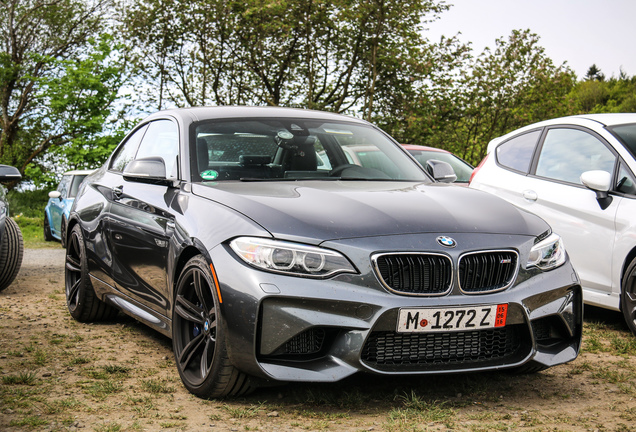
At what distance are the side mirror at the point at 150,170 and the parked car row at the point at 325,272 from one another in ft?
0.03

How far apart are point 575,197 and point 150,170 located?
343cm

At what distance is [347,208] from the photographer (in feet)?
12.9

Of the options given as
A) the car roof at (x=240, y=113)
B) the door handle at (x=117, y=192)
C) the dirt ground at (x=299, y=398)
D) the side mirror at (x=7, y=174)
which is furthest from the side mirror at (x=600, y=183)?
the side mirror at (x=7, y=174)

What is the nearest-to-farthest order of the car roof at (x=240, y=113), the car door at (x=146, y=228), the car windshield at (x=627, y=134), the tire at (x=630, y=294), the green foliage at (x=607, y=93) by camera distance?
the car door at (x=146, y=228), the car roof at (x=240, y=113), the tire at (x=630, y=294), the car windshield at (x=627, y=134), the green foliage at (x=607, y=93)

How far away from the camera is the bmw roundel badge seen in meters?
3.71

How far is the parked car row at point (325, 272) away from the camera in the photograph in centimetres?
355

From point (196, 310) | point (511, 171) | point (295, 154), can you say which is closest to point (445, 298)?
point (196, 310)

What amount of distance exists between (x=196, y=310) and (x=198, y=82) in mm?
24160

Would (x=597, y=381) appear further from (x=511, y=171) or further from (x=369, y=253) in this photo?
(x=511, y=171)

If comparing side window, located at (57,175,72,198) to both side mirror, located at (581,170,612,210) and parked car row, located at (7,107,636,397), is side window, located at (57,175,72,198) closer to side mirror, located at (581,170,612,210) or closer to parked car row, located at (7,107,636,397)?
parked car row, located at (7,107,636,397)

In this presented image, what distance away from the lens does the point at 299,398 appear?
13.1ft

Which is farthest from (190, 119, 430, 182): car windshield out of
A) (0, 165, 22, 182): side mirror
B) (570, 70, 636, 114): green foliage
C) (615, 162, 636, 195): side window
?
(570, 70, 636, 114): green foliage

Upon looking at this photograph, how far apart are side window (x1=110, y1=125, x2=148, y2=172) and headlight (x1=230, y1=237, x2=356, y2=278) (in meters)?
2.72

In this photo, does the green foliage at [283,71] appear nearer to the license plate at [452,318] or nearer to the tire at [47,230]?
the tire at [47,230]
